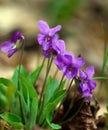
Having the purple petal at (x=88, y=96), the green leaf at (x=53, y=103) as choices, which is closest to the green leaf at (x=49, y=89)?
the green leaf at (x=53, y=103)

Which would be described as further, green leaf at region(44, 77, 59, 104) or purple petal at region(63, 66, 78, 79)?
green leaf at region(44, 77, 59, 104)

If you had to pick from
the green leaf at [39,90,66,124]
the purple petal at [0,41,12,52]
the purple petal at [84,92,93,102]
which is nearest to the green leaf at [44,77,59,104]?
the green leaf at [39,90,66,124]

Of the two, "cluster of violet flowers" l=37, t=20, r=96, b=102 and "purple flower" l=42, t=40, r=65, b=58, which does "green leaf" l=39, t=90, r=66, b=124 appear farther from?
"purple flower" l=42, t=40, r=65, b=58

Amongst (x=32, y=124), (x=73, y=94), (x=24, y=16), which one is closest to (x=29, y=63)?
(x=24, y=16)

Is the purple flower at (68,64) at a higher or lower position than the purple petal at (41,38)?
lower

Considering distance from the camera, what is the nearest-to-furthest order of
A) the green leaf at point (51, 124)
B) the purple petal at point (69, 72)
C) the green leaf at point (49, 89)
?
the purple petal at point (69, 72) → the green leaf at point (51, 124) → the green leaf at point (49, 89)

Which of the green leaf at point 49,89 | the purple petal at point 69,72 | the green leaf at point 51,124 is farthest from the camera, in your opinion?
the green leaf at point 49,89

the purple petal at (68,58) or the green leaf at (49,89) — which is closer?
the purple petal at (68,58)

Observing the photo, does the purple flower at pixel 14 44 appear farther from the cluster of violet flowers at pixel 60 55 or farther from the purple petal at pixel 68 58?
the purple petal at pixel 68 58
